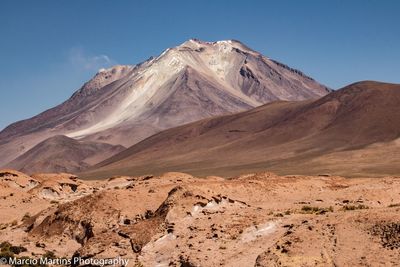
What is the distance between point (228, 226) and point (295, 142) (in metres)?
119

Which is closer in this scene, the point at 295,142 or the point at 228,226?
the point at 228,226

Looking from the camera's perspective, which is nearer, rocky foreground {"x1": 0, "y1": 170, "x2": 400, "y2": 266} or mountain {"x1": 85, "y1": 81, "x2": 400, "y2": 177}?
rocky foreground {"x1": 0, "y1": 170, "x2": 400, "y2": 266}

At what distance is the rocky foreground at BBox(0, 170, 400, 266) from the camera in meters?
16.7

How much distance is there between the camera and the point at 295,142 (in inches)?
5423

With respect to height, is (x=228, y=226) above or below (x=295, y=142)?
below

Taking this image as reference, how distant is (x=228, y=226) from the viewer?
20.3 m

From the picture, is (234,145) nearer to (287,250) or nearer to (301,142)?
(301,142)

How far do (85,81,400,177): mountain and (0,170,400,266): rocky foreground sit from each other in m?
62.0

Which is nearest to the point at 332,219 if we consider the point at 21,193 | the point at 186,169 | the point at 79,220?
the point at 79,220

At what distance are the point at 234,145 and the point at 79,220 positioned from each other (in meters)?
125

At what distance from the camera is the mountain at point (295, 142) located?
10816cm

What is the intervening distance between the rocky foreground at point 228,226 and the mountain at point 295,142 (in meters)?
62.0

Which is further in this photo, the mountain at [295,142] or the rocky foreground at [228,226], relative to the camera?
the mountain at [295,142]

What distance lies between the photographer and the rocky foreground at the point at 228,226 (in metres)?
16.7
